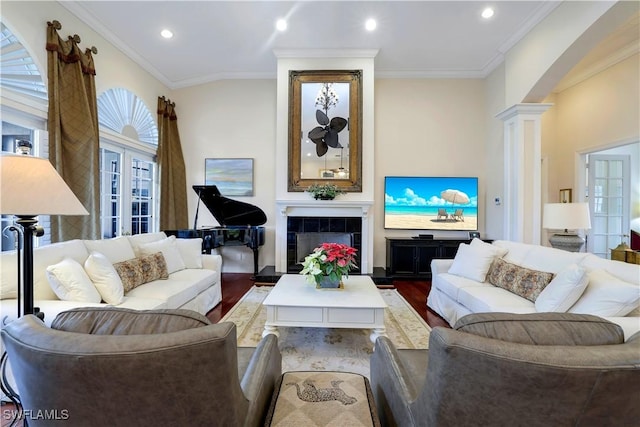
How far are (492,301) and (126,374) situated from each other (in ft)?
8.85

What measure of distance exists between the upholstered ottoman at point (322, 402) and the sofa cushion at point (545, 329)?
1.82 ft

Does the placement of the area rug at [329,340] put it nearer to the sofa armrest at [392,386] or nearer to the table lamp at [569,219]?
the sofa armrest at [392,386]

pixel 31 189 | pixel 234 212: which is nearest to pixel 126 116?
pixel 234 212

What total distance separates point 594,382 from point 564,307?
1768mm

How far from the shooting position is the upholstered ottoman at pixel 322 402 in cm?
111

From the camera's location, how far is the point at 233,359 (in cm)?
84

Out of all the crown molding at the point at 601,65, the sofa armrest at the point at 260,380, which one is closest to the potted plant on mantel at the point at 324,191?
the sofa armrest at the point at 260,380

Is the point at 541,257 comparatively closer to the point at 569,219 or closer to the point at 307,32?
the point at 569,219

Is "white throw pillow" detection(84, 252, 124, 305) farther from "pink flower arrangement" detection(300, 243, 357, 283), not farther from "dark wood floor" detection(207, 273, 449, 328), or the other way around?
"pink flower arrangement" detection(300, 243, 357, 283)

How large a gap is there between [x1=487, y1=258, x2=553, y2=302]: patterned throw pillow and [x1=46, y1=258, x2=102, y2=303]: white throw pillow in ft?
11.6

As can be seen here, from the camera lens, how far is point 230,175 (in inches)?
223

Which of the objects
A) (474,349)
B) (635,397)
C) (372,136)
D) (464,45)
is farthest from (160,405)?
(464,45)

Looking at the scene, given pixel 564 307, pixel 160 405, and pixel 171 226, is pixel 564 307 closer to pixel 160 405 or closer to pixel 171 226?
pixel 160 405

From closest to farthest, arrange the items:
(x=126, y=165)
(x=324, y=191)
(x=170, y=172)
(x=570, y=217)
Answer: (x=570, y=217) < (x=126, y=165) < (x=324, y=191) < (x=170, y=172)
